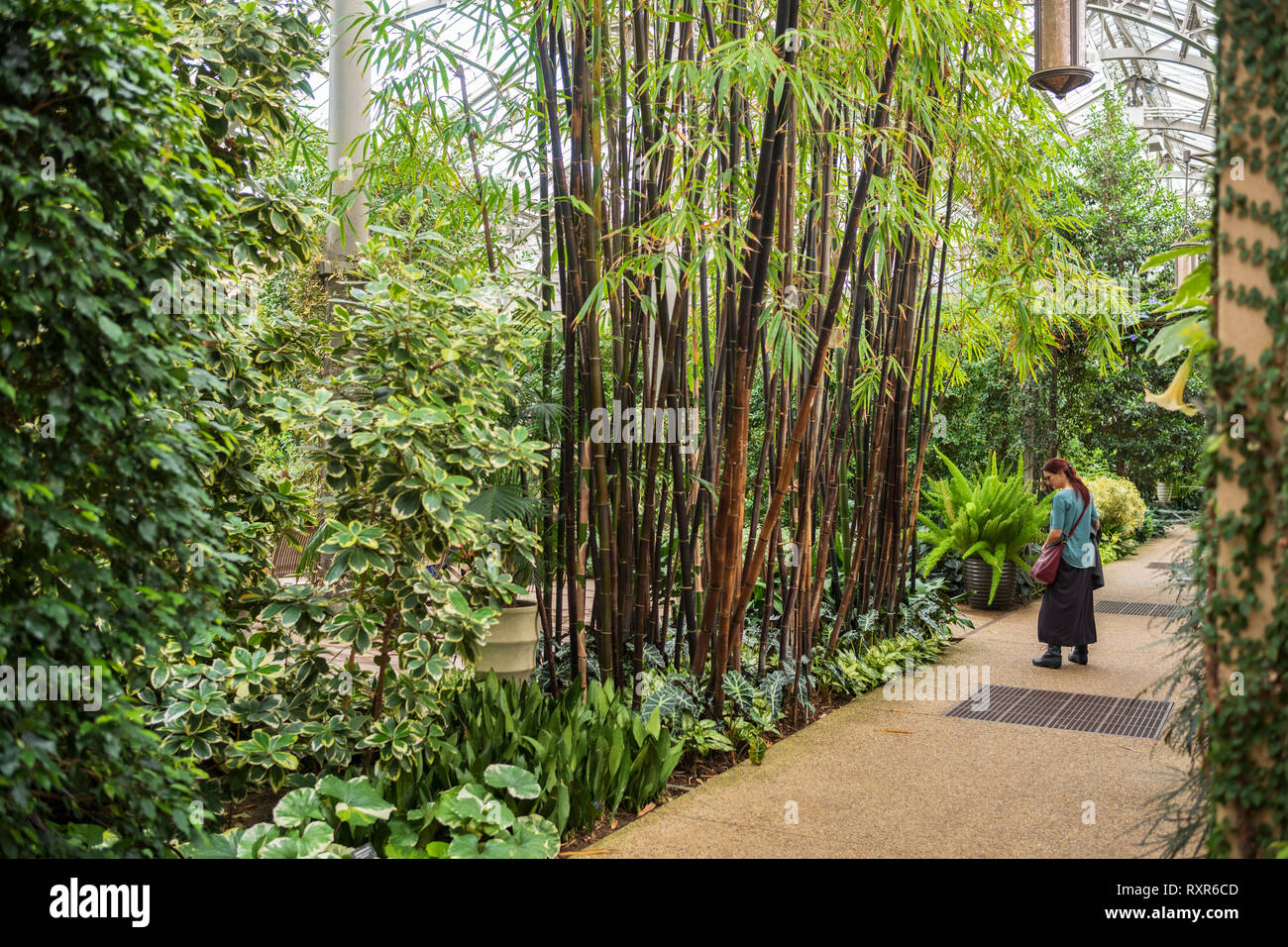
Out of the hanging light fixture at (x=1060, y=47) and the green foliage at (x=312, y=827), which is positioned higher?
the hanging light fixture at (x=1060, y=47)

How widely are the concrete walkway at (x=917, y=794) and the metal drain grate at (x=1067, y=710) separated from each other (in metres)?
0.10

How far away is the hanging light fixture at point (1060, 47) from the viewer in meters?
3.51

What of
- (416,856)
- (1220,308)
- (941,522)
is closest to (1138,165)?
(941,522)

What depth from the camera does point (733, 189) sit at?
3.29 meters

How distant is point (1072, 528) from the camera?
4734 mm

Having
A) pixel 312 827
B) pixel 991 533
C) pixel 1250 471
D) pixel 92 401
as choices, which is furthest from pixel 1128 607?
pixel 92 401

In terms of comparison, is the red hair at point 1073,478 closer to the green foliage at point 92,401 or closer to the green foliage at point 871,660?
the green foliage at point 871,660

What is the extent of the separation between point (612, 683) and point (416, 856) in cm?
109

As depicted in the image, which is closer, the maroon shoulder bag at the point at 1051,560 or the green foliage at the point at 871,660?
the green foliage at the point at 871,660

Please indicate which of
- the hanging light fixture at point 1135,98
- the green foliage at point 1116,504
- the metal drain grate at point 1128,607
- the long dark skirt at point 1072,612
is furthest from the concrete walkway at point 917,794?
the hanging light fixture at point 1135,98

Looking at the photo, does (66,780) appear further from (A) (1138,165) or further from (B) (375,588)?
(A) (1138,165)

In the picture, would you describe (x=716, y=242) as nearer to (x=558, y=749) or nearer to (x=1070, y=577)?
(x=558, y=749)

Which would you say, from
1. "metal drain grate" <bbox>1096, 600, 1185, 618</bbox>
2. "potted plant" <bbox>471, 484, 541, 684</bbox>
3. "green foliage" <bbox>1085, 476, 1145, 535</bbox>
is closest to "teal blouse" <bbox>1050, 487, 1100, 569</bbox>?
"metal drain grate" <bbox>1096, 600, 1185, 618</bbox>

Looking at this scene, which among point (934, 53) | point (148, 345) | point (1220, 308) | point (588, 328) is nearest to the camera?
point (1220, 308)
